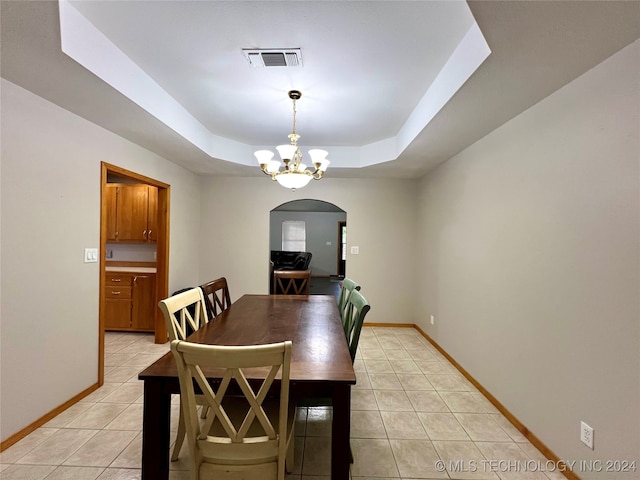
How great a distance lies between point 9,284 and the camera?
185 centimetres

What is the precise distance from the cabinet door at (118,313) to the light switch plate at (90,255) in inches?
64.4

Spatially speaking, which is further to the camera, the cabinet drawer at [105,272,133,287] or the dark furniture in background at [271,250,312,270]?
the dark furniture in background at [271,250,312,270]

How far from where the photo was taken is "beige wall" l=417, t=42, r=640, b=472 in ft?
4.55

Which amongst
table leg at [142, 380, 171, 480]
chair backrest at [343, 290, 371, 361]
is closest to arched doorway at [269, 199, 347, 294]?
chair backrest at [343, 290, 371, 361]

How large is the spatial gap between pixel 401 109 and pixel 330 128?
0.82m

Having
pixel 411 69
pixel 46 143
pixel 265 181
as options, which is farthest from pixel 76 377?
pixel 411 69

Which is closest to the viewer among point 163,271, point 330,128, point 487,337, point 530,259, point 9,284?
point 9,284

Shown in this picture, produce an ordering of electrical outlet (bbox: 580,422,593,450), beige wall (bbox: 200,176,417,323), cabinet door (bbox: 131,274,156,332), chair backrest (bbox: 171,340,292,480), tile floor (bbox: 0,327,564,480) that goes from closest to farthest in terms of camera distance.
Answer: chair backrest (bbox: 171,340,292,480) < electrical outlet (bbox: 580,422,593,450) < tile floor (bbox: 0,327,564,480) < cabinet door (bbox: 131,274,156,332) < beige wall (bbox: 200,176,417,323)

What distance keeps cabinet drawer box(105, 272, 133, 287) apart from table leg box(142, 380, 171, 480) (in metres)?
3.13

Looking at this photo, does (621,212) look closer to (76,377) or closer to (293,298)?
(293,298)

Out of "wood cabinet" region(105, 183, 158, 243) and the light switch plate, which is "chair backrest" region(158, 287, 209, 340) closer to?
the light switch plate

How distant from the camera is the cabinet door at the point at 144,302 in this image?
152 inches

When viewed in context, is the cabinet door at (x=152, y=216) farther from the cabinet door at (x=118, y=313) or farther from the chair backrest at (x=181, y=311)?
the chair backrest at (x=181, y=311)

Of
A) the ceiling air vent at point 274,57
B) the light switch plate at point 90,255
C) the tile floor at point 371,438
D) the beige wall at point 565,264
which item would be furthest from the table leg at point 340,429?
the light switch plate at point 90,255
